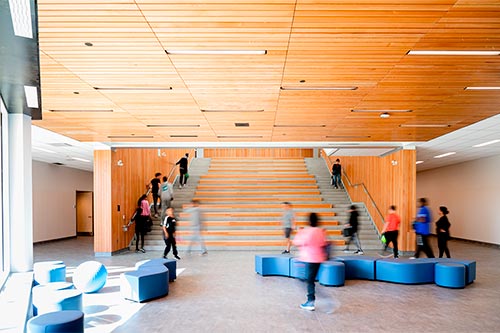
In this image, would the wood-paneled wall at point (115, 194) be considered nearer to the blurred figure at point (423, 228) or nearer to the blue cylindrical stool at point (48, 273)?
the blue cylindrical stool at point (48, 273)

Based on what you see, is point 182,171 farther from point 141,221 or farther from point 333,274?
point 333,274

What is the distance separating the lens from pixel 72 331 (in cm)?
455

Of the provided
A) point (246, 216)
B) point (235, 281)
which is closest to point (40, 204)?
point (246, 216)

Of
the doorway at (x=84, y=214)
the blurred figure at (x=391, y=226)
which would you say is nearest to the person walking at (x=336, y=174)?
the blurred figure at (x=391, y=226)

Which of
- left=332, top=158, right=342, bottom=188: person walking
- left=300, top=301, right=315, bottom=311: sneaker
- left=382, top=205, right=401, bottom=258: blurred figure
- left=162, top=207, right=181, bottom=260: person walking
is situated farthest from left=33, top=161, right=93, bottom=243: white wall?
left=300, top=301, right=315, bottom=311: sneaker

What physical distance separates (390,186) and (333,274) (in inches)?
280

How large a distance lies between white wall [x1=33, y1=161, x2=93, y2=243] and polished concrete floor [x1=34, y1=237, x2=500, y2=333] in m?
9.80

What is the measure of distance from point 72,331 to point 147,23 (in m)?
3.42

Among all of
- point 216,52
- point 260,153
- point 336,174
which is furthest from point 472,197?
point 216,52

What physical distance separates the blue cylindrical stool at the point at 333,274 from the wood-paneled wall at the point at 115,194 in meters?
7.64

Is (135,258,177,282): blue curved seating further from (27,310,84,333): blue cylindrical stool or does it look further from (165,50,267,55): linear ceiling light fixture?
(165,50,267,55): linear ceiling light fixture

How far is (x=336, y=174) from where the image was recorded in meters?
19.7

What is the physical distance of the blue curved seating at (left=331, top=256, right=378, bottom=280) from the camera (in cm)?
901

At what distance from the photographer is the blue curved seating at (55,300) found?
5652 mm
